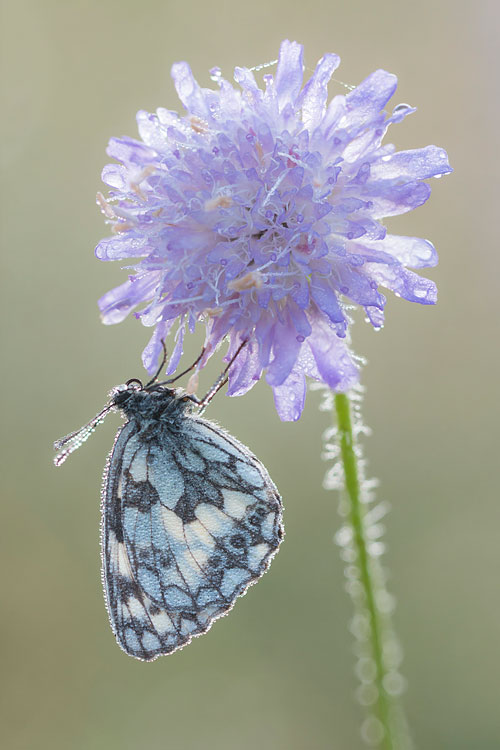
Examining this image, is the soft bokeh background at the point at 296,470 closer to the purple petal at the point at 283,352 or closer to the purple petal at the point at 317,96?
the purple petal at the point at 317,96

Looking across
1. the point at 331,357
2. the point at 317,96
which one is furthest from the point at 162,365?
the point at 317,96

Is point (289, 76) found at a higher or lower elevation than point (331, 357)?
higher

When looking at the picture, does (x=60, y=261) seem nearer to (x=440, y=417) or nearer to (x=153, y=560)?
(x=440, y=417)

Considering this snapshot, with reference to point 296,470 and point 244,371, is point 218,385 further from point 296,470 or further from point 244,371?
point 296,470

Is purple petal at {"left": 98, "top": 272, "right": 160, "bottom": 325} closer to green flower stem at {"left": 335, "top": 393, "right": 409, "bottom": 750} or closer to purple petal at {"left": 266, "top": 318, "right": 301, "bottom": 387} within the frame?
purple petal at {"left": 266, "top": 318, "right": 301, "bottom": 387}

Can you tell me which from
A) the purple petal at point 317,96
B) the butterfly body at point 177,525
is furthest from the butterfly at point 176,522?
the purple petal at point 317,96

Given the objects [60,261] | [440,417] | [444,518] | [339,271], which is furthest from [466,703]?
[60,261]
